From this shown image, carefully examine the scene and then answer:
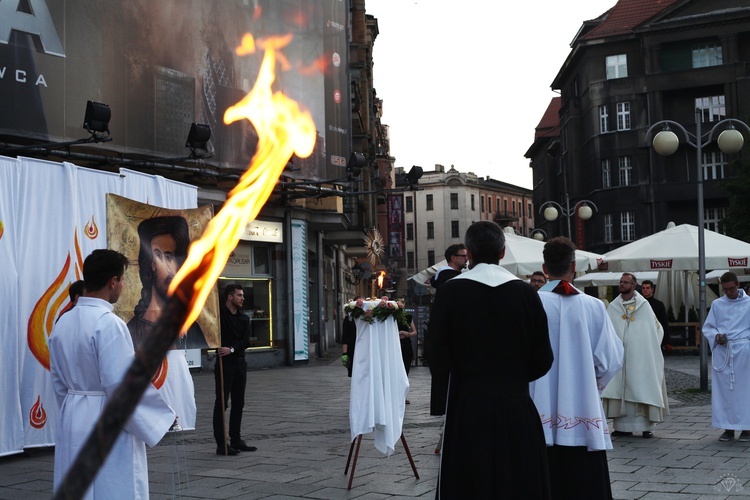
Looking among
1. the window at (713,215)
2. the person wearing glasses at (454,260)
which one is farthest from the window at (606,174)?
the person wearing glasses at (454,260)

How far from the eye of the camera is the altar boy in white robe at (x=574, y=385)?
19.6ft

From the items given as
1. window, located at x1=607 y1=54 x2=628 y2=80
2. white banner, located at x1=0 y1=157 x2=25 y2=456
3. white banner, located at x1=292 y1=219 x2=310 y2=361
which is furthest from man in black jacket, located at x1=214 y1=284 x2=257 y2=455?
window, located at x1=607 y1=54 x2=628 y2=80

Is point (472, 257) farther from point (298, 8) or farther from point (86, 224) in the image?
point (298, 8)

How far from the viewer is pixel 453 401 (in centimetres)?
527

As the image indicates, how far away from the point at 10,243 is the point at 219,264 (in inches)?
382

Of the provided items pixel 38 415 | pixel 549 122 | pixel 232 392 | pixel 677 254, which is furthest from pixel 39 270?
pixel 549 122

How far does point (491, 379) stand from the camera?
16.7 feet

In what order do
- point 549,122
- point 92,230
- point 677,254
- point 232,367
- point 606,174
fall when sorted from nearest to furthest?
point 232,367 → point 92,230 → point 677,254 → point 606,174 → point 549,122

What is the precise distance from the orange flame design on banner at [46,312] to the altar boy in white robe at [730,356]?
7.95 meters

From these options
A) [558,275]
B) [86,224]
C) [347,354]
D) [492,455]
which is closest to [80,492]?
[492,455]

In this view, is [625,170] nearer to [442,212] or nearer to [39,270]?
[39,270]

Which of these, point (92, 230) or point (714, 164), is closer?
point (92, 230)

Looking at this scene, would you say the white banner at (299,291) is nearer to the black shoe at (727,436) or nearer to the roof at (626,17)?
the black shoe at (727,436)

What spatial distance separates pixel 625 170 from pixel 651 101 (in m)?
4.47
